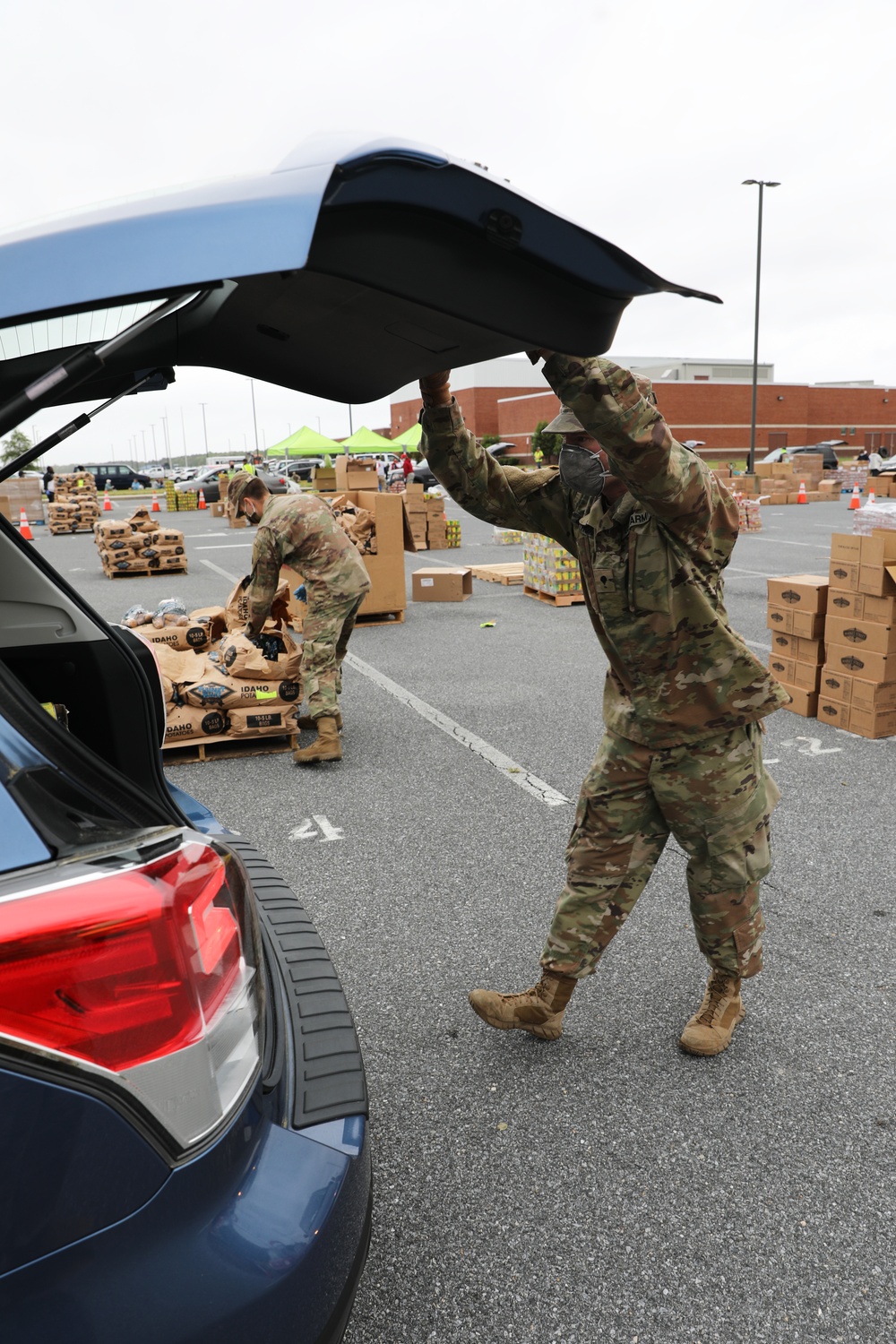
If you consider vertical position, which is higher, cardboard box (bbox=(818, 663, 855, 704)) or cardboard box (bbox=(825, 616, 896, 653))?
cardboard box (bbox=(825, 616, 896, 653))

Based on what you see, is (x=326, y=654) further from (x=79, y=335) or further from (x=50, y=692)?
(x=79, y=335)

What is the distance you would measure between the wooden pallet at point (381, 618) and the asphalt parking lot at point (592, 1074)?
15.4 feet

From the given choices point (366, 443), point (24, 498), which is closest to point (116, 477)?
point (366, 443)

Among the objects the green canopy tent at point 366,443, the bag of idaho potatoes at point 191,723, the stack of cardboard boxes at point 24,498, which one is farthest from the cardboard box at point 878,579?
the green canopy tent at point 366,443

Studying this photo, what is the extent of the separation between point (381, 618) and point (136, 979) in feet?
29.8

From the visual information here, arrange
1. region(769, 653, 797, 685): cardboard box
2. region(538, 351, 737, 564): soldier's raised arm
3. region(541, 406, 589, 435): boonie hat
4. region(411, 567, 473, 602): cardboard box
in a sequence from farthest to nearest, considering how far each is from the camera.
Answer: region(411, 567, 473, 602): cardboard box
region(769, 653, 797, 685): cardboard box
region(541, 406, 589, 435): boonie hat
region(538, 351, 737, 564): soldier's raised arm

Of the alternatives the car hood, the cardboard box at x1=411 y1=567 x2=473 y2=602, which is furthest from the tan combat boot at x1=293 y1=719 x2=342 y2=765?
the cardboard box at x1=411 y1=567 x2=473 y2=602

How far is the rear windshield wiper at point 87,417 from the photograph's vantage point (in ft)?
5.32

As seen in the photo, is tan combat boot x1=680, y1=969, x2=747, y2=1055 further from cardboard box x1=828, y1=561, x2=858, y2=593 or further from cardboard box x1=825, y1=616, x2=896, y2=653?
cardboard box x1=828, y1=561, x2=858, y2=593

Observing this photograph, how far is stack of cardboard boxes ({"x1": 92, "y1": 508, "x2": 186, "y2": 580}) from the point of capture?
14.7 m

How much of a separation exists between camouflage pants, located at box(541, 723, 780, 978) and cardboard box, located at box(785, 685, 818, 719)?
3741mm

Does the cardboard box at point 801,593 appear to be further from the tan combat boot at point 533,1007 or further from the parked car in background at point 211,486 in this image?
the parked car in background at point 211,486

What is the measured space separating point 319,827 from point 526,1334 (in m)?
2.81

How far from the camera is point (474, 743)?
5641 mm
